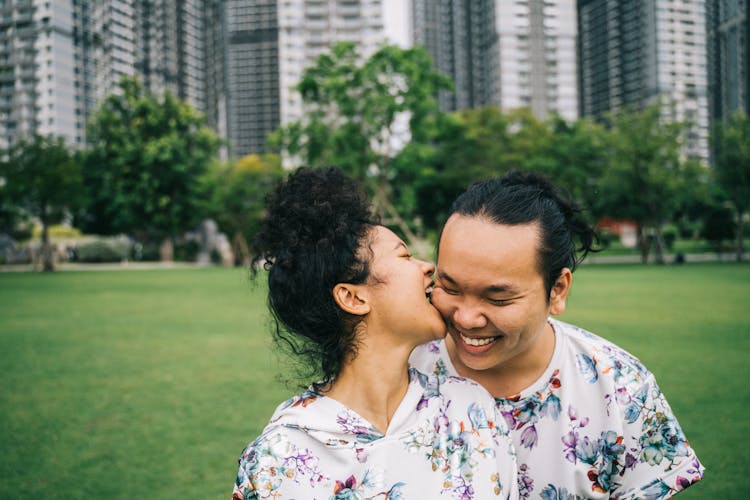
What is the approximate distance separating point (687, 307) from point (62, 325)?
12037mm

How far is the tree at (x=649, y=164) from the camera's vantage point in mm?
29938

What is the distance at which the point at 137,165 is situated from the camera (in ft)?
128

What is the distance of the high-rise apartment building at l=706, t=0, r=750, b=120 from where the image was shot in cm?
1288

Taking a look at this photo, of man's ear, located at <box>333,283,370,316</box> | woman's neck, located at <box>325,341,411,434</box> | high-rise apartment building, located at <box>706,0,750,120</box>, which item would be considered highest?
high-rise apartment building, located at <box>706,0,750,120</box>

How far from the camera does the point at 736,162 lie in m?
29.6

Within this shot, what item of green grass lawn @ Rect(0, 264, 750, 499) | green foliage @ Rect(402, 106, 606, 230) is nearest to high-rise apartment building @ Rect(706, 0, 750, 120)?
green foliage @ Rect(402, 106, 606, 230)

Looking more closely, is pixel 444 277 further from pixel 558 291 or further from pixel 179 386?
pixel 179 386

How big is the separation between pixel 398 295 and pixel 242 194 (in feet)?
114

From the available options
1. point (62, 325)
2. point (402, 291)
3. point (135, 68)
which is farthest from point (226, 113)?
point (402, 291)

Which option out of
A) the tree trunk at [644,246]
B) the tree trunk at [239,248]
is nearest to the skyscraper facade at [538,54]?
the tree trunk at [644,246]

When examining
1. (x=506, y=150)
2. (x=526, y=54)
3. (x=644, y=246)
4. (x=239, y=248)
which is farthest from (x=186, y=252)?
(x=526, y=54)

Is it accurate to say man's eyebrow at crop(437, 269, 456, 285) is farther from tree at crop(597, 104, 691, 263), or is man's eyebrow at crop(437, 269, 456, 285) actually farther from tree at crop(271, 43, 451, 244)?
tree at crop(597, 104, 691, 263)

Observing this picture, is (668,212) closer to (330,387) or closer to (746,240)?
(746,240)

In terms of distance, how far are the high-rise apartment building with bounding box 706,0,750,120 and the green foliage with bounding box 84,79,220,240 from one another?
27546mm
